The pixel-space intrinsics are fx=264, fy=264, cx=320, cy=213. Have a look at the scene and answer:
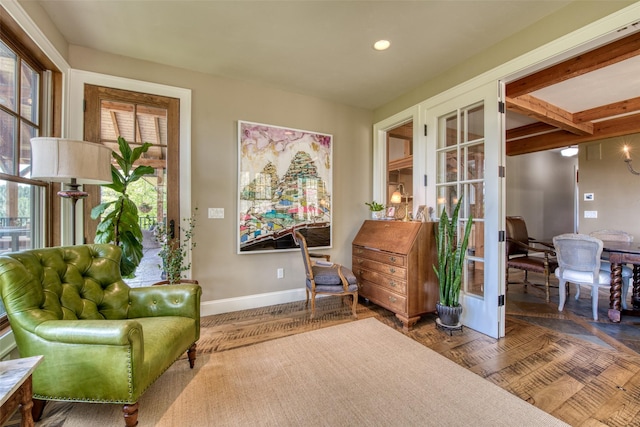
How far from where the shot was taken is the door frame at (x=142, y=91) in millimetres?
2443

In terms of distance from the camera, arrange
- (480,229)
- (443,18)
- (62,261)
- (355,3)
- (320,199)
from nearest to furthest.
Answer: (62,261) < (355,3) < (443,18) < (480,229) < (320,199)

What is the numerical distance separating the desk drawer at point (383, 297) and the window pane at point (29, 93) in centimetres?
347

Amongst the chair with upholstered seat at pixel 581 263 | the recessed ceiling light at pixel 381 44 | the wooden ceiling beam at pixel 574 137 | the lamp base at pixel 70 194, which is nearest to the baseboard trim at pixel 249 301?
the lamp base at pixel 70 194

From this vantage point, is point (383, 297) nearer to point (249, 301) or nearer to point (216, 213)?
point (249, 301)

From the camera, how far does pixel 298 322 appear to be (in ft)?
9.18

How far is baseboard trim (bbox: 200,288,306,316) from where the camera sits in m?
2.98

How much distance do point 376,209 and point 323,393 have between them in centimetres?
238

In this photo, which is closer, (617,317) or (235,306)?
(617,317)

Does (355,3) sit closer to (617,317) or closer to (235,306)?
(235,306)

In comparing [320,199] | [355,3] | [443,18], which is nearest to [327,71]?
[355,3]

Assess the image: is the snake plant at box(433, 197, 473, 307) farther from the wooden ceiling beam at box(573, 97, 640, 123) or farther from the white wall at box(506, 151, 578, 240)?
the white wall at box(506, 151, 578, 240)

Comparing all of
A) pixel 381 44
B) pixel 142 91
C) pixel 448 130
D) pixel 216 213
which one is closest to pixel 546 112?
pixel 448 130

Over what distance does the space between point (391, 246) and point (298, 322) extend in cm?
129

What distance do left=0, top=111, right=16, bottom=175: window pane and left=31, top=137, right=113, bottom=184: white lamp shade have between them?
0.30m
